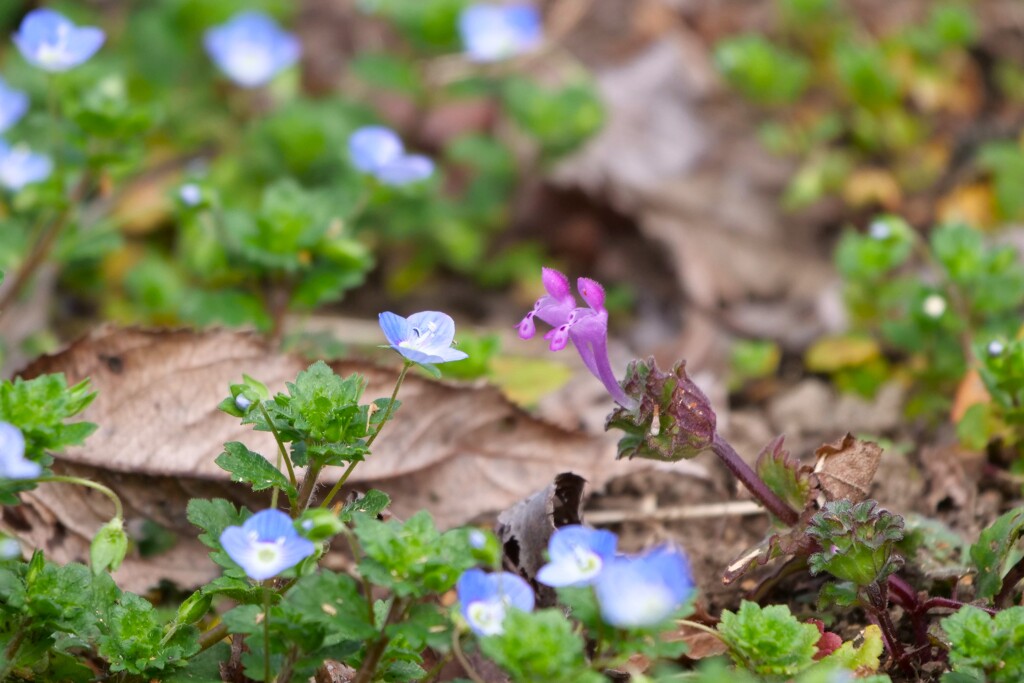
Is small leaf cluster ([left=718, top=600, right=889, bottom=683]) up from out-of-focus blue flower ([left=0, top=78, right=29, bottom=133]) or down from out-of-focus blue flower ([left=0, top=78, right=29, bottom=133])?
down

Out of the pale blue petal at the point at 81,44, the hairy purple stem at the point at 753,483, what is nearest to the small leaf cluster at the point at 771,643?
the hairy purple stem at the point at 753,483

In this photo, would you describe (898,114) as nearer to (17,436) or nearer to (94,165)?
(94,165)

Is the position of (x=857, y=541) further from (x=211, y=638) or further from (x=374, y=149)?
(x=374, y=149)

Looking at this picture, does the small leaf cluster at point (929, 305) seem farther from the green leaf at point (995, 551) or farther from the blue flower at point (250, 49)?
the blue flower at point (250, 49)

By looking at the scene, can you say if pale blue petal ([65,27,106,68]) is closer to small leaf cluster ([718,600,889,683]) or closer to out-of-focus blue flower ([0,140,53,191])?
out-of-focus blue flower ([0,140,53,191])

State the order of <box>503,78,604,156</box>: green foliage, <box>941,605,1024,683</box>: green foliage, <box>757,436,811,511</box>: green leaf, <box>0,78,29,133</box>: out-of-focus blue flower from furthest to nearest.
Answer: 1. <box>503,78,604,156</box>: green foliage
2. <box>0,78,29,133</box>: out-of-focus blue flower
3. <box>757,436,811,511</box>: green leaf
4. <box>941,605,1024,683</box>: green foliage

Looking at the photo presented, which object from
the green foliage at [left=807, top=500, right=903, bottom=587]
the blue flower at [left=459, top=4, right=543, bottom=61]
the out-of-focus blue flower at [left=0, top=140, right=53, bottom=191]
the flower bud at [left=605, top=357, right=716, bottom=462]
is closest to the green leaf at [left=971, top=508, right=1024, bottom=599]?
the green foliage at [left=807, top=500, right=903, bottom=587]
